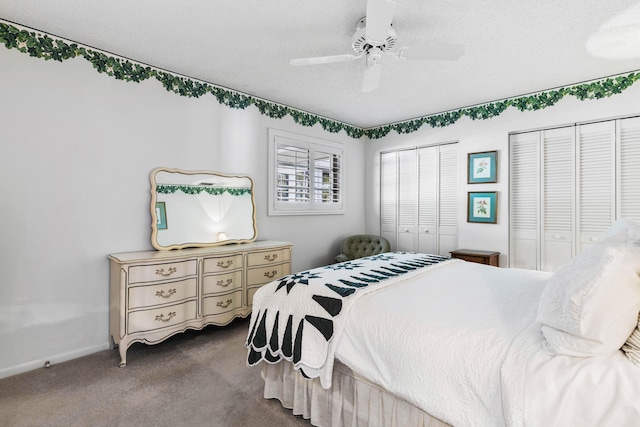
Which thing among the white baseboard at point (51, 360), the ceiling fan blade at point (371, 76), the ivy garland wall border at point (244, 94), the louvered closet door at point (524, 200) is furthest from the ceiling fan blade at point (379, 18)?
the white baseboard at point (51, 360)

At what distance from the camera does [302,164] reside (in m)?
4.58

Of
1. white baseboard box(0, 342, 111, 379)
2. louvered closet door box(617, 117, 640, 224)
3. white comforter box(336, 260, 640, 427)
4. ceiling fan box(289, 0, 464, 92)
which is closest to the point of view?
white comforter box(336, 260, 640, 427)

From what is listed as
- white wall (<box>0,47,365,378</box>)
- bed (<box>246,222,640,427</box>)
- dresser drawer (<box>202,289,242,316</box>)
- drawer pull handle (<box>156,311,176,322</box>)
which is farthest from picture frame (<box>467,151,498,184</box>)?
drawer pull handle (<box>156,311,176,322</box>)

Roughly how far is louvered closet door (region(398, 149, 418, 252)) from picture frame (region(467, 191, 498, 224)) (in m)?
0.84

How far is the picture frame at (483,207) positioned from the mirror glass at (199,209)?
284cm

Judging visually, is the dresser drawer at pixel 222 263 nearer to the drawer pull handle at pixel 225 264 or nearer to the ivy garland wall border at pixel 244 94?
the drawer pull handle at pixel 225 264

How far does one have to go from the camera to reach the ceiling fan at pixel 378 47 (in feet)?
6.18

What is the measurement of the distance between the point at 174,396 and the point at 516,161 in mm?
4354

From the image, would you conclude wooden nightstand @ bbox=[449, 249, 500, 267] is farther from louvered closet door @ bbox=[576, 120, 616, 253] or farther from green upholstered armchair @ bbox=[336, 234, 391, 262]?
green upholstered armchair @ bbox=[336, 234, 391, 262]

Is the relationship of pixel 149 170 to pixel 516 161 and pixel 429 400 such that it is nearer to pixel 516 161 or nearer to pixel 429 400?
pixel 429 400

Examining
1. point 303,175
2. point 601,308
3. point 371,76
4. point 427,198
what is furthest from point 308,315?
point 427,198

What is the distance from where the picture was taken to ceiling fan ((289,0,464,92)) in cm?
188

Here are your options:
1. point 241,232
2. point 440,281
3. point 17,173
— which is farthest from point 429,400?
point 17,173

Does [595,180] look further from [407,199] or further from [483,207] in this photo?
[407,199]
